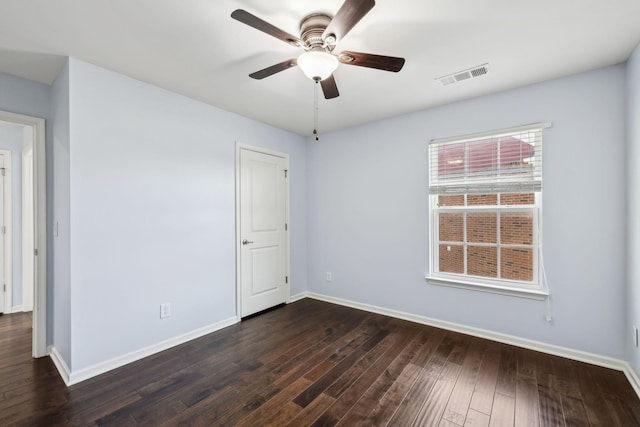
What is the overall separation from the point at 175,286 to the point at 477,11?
3.27m

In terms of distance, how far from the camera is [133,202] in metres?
2.57

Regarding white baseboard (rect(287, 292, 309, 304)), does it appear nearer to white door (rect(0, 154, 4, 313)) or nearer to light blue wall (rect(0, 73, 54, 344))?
light blue wall (rect(0, 73, 54, 344))

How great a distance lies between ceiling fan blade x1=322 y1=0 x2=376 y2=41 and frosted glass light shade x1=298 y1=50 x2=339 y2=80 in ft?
0.39

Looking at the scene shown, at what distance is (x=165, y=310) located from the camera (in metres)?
2.77

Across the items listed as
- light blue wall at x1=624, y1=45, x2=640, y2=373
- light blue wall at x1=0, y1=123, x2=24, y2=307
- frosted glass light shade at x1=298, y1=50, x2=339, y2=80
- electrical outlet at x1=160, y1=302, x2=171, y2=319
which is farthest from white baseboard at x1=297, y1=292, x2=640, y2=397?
light blue wall at x1=0, y1=123, x2=24, y2=307

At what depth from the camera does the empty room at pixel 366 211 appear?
1.86m

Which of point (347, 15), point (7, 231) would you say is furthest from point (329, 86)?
point (7, 231)

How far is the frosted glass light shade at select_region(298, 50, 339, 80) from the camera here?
1702mm

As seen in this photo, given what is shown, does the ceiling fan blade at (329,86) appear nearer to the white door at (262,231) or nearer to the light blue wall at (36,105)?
the white door at (262,231)

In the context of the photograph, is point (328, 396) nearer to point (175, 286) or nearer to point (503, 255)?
point (175, 286)

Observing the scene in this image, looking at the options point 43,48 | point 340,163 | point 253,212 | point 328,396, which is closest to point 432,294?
point 328,396

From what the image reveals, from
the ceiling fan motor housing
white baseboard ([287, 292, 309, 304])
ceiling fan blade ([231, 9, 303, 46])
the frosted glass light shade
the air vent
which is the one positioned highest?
the air vent

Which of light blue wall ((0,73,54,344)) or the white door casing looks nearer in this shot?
light blue wall ((0,73,54,344))

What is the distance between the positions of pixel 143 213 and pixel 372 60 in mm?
2310
